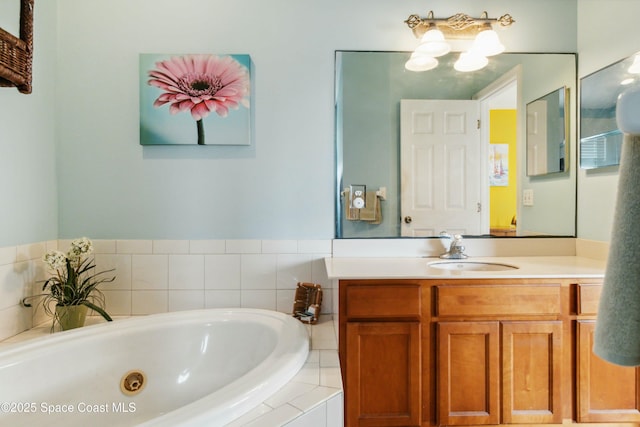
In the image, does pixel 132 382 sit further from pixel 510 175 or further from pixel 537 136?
pixel 537 136

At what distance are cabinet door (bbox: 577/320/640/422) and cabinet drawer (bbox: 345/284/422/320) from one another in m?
0.72

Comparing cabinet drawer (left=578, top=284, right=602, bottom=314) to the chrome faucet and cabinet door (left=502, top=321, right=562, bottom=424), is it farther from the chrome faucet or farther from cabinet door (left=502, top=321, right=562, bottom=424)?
the chrome faucet

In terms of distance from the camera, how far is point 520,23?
1.97 m

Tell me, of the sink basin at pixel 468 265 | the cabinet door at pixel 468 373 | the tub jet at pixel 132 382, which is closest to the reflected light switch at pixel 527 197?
the sink basin at pixel 468 265

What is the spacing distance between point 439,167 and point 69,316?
1.99m

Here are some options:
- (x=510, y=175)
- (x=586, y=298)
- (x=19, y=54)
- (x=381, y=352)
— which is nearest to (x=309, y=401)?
(x=381, y=352)

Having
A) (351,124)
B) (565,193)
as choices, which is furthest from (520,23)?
(351,124)

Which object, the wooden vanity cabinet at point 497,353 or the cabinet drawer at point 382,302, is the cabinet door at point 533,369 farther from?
the cabinet drawer at point 382,302

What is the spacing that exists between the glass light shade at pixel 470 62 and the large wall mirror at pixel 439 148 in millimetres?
28

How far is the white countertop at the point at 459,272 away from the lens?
1.46 m

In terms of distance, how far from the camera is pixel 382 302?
1451 millimetres

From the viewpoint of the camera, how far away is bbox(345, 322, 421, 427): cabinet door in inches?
56.3

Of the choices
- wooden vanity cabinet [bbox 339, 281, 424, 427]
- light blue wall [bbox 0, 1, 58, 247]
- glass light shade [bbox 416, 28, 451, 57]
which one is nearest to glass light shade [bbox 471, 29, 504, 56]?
glass light shade [bbox 416, 28, 451, 57]

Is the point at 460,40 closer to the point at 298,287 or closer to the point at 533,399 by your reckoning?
the point at 298,287
